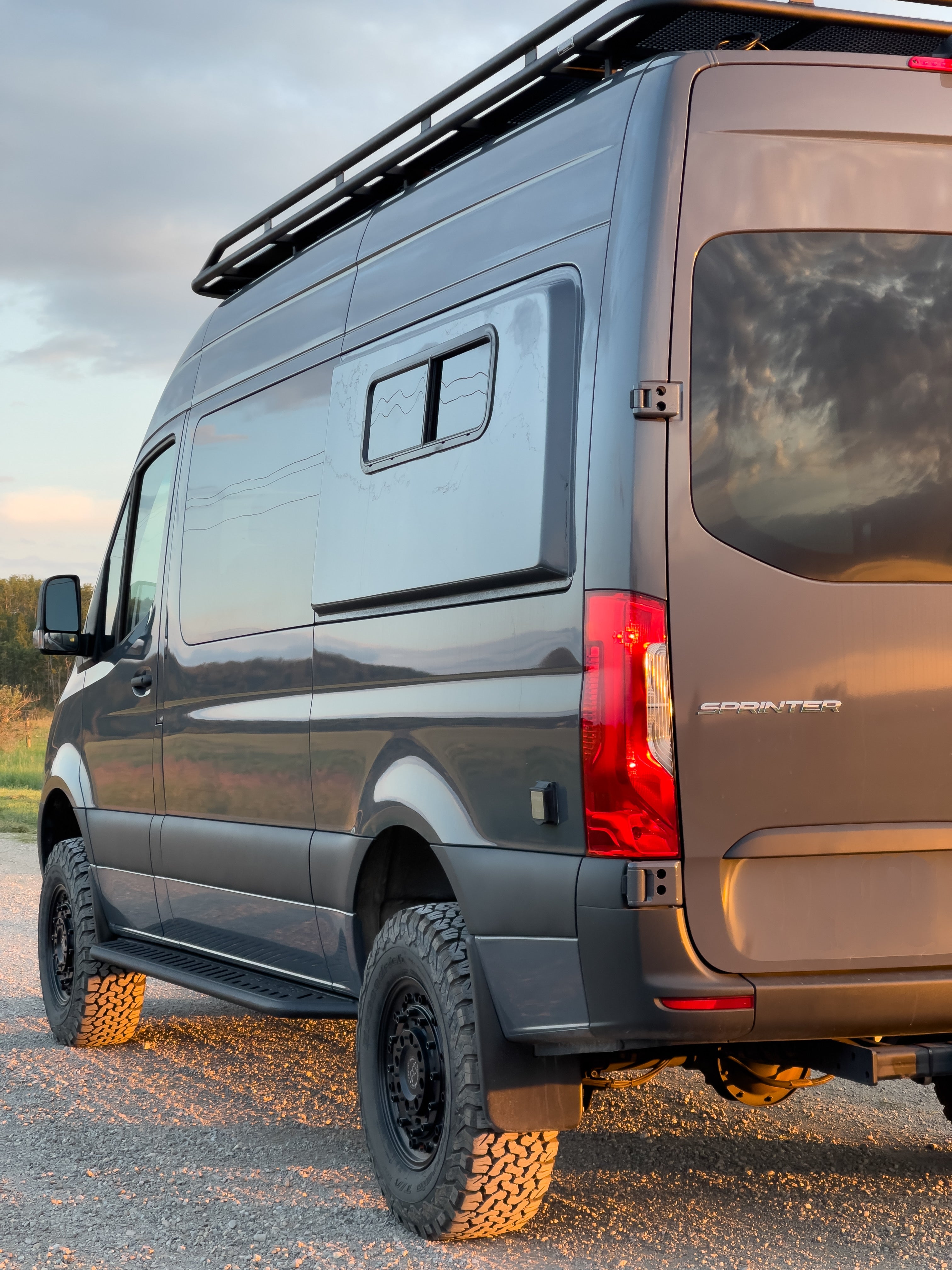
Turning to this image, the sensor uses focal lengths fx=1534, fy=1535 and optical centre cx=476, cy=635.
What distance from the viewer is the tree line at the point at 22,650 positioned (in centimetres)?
4419

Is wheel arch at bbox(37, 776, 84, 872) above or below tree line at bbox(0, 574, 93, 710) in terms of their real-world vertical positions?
below

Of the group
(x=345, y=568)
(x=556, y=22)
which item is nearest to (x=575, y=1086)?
(x=345, y=568)

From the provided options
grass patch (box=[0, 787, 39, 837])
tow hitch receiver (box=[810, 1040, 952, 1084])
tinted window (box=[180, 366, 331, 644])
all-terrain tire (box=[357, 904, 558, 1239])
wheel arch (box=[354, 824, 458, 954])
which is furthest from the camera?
grass patch (box=[0, 787, 39, 837])

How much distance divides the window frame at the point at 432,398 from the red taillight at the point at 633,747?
0.82 m

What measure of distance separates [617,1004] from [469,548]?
3.97ft

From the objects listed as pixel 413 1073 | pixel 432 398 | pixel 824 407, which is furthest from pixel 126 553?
pixel 824 407

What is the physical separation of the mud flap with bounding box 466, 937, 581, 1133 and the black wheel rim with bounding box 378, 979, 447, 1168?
0.22 meters

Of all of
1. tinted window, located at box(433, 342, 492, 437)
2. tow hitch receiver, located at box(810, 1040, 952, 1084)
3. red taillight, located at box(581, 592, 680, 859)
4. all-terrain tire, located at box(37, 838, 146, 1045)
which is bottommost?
all-terrain tire, located at box(37, 838, 146, 1045)

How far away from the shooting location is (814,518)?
347 cm

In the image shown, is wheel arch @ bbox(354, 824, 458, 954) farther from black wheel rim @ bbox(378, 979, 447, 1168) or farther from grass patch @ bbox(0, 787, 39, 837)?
grass patch @ bbox(0, 787, 39, 837)

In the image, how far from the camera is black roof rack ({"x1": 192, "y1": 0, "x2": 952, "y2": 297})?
372 centimetres

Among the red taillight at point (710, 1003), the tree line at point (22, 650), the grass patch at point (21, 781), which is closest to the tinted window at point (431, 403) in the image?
the red taillight at point (710, 1003)

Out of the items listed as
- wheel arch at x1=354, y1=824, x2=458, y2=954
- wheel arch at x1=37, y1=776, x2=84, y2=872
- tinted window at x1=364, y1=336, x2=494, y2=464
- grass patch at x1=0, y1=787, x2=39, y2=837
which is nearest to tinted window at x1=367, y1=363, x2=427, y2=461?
tinted window at x1=364, y1=336, x2=494, y2=464

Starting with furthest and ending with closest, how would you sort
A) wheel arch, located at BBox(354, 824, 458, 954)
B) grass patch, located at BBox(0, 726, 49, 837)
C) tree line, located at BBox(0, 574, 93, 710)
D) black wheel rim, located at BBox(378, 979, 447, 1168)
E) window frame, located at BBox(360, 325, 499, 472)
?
tree line, located at BBox(0, 574, 93, 710) < grass patch, located at BBox(0, 726, 49, 837) < wheel arch, located at BBox(354, 824, 458, 954) < black wheel rim, located at BBox(378, 979, 447, 1168) < window frame, located at BBox(360, 325, 499, 472)
